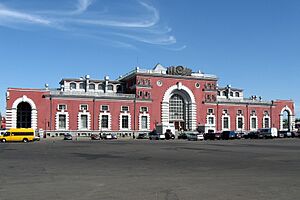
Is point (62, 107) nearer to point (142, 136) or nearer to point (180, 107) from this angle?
point (142, 136)

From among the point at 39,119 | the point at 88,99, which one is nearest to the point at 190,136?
the point at 88,99

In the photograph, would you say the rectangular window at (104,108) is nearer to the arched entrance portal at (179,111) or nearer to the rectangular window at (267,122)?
the arched entrance portal at (179,111)

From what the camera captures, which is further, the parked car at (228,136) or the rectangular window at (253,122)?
the rectangular window at (253,122)

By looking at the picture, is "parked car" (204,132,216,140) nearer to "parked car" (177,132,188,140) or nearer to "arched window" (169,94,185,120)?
"parked car" (177,132,188,140)

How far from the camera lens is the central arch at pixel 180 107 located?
3332 inches

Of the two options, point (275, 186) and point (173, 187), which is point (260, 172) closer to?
point (275, 186)

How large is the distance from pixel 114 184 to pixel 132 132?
68.4 meters

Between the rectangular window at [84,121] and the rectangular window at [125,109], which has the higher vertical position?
the rectangular window at [125,109]

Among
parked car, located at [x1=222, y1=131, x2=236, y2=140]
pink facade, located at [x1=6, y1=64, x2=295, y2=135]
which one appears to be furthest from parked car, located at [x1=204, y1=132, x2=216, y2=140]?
pink facade, located at [x1=6, y1=64, x2=295, y2=135]

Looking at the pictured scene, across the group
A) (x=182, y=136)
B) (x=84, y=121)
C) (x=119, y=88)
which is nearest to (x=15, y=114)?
(x=84, y=121)

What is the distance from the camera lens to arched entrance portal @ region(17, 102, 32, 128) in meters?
76.1

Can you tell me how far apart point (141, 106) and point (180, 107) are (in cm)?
1097

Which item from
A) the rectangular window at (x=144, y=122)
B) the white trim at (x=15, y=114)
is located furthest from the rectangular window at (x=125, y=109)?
the white trim at (x=15, y=114)

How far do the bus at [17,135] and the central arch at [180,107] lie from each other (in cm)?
3260
